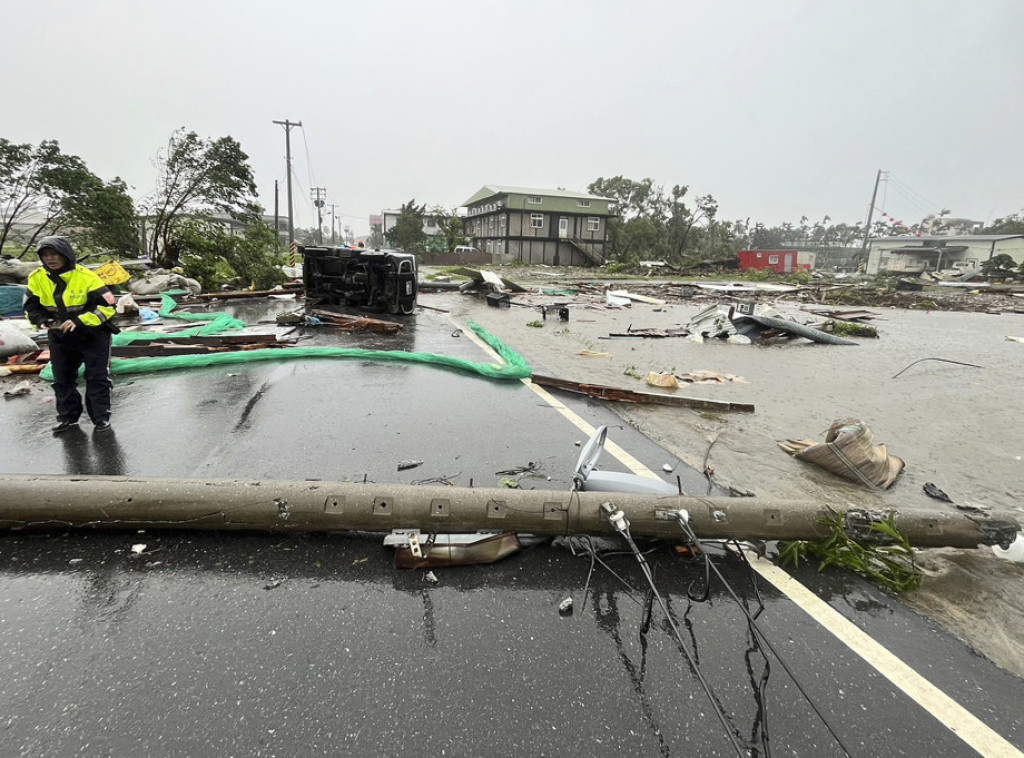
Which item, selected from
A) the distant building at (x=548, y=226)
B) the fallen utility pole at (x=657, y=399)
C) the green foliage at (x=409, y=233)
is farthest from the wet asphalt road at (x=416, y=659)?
the green foliage at (x=409, y=233)

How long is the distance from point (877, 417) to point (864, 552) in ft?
13.3

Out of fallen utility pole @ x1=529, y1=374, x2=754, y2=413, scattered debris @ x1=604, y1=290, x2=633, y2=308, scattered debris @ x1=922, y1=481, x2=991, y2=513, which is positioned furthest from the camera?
scattered debris @ x1=604, y1=290, x2=633, y2=308

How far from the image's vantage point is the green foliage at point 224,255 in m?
16.6

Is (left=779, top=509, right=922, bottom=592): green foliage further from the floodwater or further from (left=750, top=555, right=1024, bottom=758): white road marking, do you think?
(left=750, top=555, right=1024, bottom=758): white road marking

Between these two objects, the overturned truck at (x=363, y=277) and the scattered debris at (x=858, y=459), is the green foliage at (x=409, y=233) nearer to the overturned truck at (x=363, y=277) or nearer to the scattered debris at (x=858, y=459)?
the overturned truck at (x=363, y=277)

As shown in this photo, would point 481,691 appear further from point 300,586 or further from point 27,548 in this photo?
point 27,548

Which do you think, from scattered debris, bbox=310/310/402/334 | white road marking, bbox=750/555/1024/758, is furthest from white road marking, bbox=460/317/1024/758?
scattered debris, bbox=310/310/402/334

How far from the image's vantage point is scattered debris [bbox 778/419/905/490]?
3930 millimetres

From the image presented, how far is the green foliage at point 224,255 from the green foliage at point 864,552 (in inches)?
735

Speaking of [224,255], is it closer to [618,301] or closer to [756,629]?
[618,301]

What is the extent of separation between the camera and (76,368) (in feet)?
14.3

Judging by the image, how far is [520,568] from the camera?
257 cm

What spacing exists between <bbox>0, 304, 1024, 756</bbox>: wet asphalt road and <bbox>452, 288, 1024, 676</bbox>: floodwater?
1.91ft

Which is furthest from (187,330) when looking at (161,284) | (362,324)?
(161,284)
